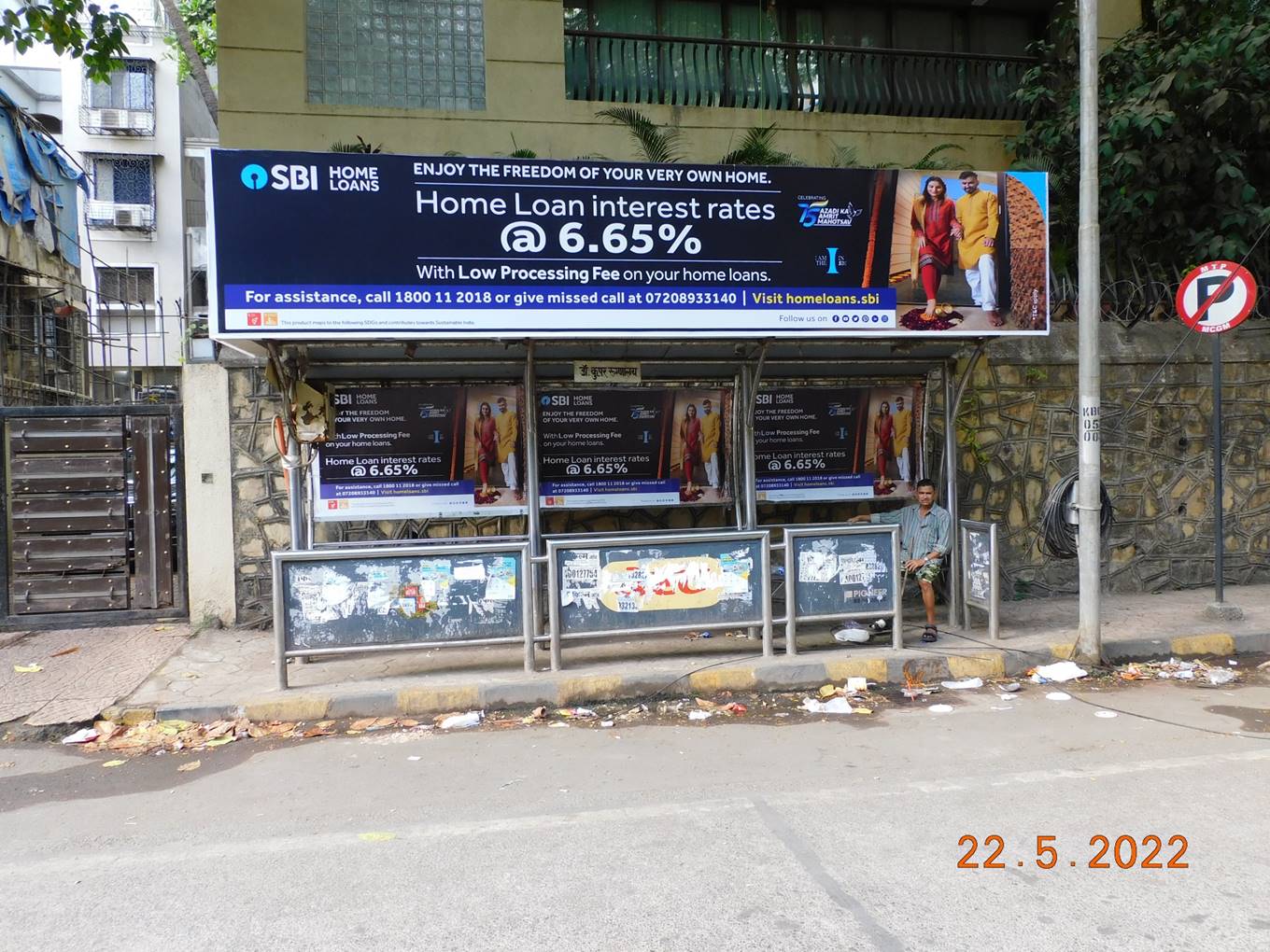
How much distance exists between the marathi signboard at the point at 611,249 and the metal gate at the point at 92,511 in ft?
10.9

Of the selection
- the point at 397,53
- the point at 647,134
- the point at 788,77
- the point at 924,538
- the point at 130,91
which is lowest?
the point at 924,538

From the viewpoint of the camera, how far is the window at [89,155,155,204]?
84.5ft

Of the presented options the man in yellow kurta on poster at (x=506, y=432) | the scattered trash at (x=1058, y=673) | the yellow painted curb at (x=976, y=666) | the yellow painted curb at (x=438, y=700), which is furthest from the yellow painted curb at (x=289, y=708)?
the scattered trash at (x=1058, y=673)

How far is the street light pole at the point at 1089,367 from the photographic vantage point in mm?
6750

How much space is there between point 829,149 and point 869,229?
18.1ft

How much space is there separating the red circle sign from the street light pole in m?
1.39

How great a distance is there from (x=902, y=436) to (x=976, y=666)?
8.38ft

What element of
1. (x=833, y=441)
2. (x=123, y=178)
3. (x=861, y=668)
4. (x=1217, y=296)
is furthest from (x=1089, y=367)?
(x=123, y=178)

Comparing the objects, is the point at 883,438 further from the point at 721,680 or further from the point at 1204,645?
the point at 721,680

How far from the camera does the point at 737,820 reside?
13.5 ft

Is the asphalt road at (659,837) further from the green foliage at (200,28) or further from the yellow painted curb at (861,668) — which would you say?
the green foliage at (200,28)

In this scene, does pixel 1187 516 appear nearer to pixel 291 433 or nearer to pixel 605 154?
pixel 605 154

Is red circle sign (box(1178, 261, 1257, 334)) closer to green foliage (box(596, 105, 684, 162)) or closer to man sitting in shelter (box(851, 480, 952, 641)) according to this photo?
man sitting in shelter (box(851, 480, 952, 641))

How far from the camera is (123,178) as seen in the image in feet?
85.1
